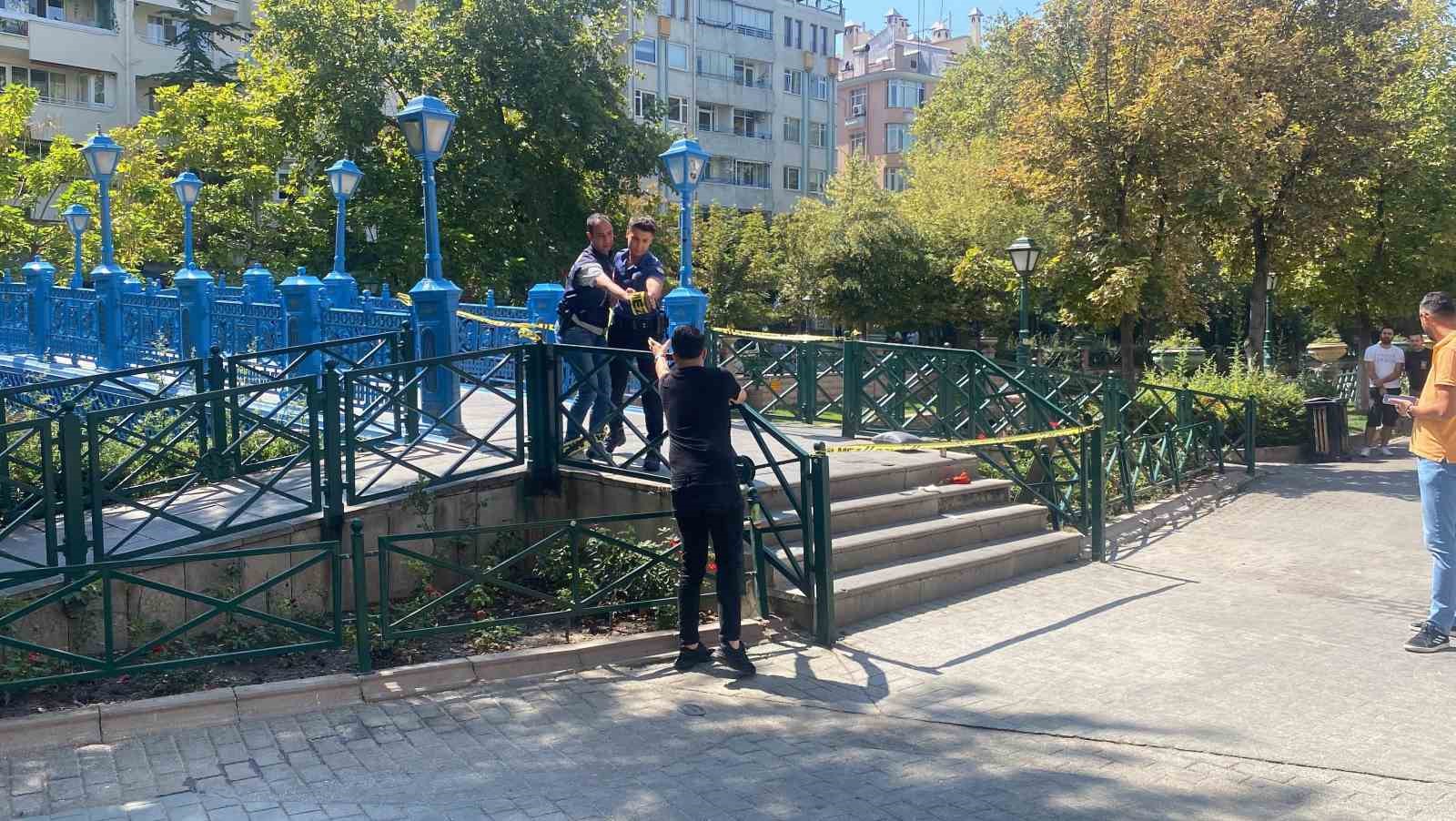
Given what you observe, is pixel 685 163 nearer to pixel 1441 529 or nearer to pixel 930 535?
pixel 930 535

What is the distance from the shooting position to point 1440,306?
7.02 m

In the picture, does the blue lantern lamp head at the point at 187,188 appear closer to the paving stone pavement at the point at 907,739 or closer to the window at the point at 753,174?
the paving stone pavement at the point at 907,739

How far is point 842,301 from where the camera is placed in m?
33.2

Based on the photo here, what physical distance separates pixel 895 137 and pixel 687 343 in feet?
204

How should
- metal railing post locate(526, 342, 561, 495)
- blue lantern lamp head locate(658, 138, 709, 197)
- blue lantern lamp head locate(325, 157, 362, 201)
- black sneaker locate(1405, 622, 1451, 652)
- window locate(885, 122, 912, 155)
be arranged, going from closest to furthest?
1. black sneaker locate(1405, 622, 1451, 652)
2. metal railing post locate(526, 342, 561, 495)
3. blue lantern lamp head locate(658, 138, 709, 197)
4. blue lantern lamp head locate(325, 157, 362, 201)
5. window locate(885, 122, 912, 155)

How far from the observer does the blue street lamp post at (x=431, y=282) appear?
10.2 m

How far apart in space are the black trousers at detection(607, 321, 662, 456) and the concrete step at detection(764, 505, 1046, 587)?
1380 mm

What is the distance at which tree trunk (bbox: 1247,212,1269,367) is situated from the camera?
61.2ft

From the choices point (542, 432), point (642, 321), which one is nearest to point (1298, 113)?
point (642, 321)

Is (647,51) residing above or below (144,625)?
above

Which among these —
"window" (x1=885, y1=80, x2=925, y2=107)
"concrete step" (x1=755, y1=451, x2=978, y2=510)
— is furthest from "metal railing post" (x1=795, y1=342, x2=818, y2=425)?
"window" (x1=885, y1=80, x2=925, y2=107)

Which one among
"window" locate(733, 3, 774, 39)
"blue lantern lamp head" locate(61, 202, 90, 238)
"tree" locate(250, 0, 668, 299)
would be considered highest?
"window" locate(733, 3, 774, 39)

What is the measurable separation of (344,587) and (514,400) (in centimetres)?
190

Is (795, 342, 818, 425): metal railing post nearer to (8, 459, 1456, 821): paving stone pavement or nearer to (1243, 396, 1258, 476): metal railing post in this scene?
(8, 459, 1456, 821): paving stone pavement
